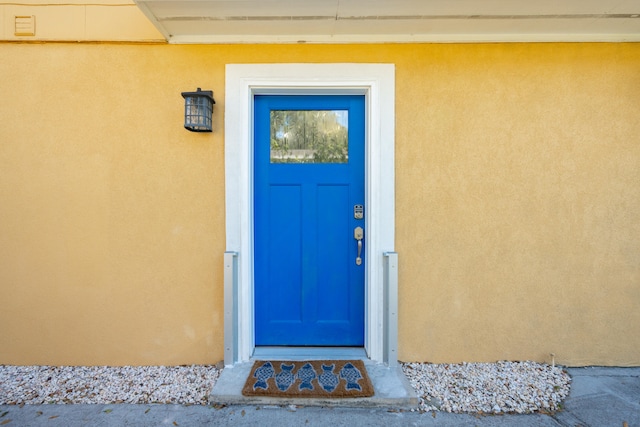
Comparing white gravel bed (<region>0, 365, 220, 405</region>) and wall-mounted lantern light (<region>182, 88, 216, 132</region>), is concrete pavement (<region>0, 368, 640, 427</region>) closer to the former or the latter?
white gravel bed (<region>0, 365, 220, 405</region>)

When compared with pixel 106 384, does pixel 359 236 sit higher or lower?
higher

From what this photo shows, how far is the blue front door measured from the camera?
118 inches

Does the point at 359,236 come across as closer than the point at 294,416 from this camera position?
No

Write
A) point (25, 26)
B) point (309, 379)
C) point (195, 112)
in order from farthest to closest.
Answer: point (25, 26)
point (195, 112)
point (309, 379)

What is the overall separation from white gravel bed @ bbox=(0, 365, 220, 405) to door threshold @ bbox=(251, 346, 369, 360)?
40cm

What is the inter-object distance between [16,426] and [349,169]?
2972mm

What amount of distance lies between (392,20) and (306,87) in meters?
0.83

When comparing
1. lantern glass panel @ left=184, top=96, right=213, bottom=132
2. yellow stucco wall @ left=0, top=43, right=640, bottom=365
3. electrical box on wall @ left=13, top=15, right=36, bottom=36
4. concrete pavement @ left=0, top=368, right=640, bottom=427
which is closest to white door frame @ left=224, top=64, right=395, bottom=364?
yellow stucco wall @ left=0, top=43, right=640, bottom=365

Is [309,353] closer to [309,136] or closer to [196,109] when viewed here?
[309,136]

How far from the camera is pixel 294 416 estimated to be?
230cm

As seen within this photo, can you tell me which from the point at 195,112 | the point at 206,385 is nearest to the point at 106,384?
the point at 206,385

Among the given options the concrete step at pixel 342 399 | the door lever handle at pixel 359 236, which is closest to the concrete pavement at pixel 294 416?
the concrete step at pixel 342 399

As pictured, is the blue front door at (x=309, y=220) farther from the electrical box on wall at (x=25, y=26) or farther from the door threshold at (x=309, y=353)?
the electrical box on wall at (x=25, y=26)

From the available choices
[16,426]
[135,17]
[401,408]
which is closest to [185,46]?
[135,17]
